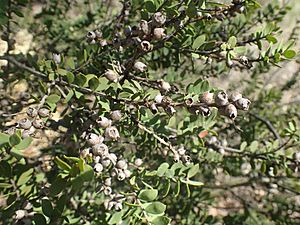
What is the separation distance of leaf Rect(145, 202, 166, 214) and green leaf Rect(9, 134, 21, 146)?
1.03 ft

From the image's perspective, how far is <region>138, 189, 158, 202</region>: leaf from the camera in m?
1.02

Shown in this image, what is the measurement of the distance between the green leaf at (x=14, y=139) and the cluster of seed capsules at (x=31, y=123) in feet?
0.13

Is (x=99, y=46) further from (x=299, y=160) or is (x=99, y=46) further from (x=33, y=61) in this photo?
(x=299, y=160)

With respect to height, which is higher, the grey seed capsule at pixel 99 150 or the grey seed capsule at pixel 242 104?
the grey seed capsule at pixel 242 104

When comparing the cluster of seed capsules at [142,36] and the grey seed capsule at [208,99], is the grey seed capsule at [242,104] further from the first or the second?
the cluster of seed capsules at [142,36]

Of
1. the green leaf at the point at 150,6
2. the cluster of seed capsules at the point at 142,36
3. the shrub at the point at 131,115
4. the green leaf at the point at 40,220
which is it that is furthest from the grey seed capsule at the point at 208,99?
the green leaf at the point at 40,220

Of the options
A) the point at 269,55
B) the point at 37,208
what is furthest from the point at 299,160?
the point at 37,208

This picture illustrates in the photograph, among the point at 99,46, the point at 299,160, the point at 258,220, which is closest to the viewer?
the point at 99,46

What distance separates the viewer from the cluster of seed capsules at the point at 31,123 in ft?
3.03

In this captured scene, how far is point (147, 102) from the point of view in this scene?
→ 975mm

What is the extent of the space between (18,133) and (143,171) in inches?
14.9

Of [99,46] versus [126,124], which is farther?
[99,46]

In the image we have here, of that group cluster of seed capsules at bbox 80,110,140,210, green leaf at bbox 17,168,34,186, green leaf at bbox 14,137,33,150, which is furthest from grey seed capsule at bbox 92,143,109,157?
green leaf at bbox 17,168,34,186

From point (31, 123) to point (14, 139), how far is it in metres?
0.08
